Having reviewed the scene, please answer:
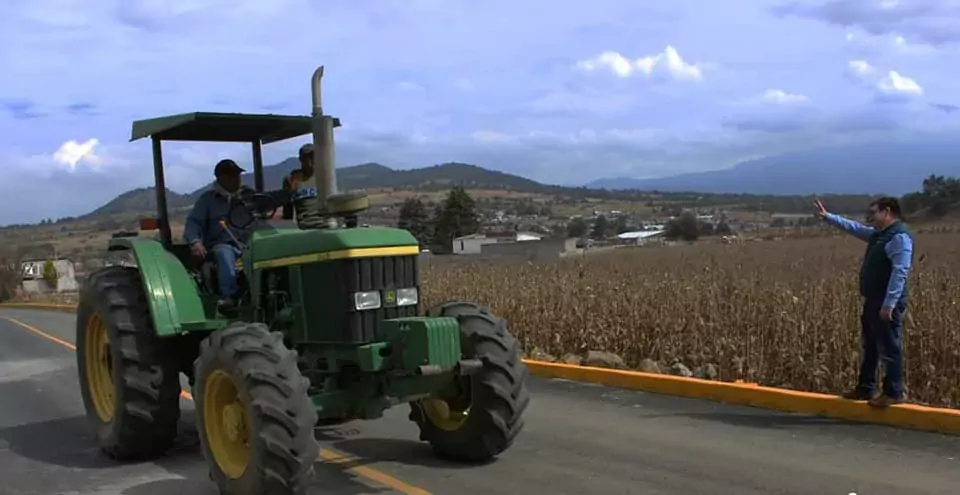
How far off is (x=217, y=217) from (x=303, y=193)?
0.79m

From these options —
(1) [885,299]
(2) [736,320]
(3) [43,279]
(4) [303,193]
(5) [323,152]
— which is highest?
(5) [323,152]

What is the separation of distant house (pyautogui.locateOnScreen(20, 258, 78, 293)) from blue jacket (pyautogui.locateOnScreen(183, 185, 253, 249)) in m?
71.7

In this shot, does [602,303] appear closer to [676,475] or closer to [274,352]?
[676,475]

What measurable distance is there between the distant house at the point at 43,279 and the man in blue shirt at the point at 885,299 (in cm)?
7391

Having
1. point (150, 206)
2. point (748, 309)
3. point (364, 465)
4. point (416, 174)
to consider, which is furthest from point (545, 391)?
point (416, 174)

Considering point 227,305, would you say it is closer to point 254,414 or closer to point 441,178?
point 254,414

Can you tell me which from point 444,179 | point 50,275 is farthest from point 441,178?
point 50,275

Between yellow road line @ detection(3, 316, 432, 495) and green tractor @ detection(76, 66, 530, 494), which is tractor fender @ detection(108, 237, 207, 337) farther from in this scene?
yellow road line @ detection(3, 316, 432, 495)

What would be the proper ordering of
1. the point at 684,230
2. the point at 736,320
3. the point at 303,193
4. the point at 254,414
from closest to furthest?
the point at 254,414 → the point at 303,193 → the point at 736,320 → the point at 684,230

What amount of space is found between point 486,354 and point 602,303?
7.27 m

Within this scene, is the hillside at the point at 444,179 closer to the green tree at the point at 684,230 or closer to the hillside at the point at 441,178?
the hillside at the point at 441,178

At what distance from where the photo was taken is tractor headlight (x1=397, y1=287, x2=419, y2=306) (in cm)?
654

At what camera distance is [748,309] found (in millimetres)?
11523

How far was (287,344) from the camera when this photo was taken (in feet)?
22.4
